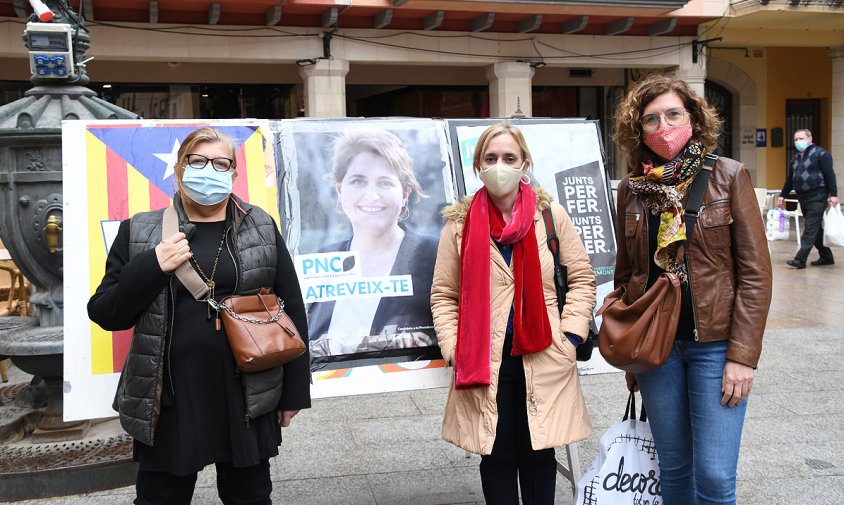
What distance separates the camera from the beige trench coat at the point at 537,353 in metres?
3.11

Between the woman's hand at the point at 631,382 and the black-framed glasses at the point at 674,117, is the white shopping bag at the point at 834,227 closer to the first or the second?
the woman's hand at the point at 631,382

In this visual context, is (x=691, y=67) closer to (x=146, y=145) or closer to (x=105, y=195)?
(x=146, y=145)

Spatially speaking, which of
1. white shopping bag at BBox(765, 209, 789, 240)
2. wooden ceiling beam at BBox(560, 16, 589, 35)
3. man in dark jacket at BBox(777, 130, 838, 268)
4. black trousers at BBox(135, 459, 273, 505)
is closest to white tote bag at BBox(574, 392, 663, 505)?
black trousers at BBox(135, 459, 273, 505)

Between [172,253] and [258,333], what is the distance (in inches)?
14.5

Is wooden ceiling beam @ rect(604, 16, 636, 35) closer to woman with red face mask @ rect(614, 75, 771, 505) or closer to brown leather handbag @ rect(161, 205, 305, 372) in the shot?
woman with red face mask @ rect(614, 75, 771, 505)

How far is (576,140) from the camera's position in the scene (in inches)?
159

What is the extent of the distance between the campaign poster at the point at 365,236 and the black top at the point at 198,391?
66cm

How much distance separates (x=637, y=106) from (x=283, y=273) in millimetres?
1385

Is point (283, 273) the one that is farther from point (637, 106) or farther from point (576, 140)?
point (576, 140)

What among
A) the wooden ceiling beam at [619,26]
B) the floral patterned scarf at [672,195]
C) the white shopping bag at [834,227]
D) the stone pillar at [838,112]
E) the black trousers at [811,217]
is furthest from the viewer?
the stone pillar at [838,112]

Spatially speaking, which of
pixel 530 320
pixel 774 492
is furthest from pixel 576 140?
pixel 774 492

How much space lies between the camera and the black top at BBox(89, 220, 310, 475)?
2.73m

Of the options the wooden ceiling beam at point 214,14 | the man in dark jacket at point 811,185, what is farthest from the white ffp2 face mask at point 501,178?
the wooden ceiling beam at point 214,14

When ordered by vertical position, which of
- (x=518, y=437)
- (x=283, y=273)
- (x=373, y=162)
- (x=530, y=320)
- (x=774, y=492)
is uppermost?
(x=373, y=162)
